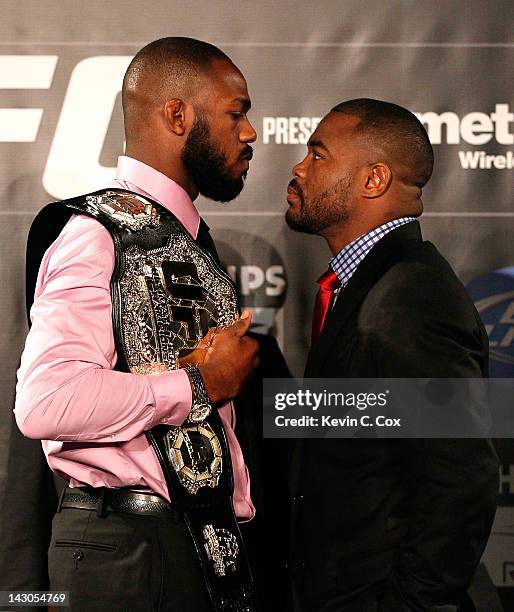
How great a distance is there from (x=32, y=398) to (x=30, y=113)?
4.45ft

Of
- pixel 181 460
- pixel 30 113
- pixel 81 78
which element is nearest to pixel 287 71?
pixel 81 78

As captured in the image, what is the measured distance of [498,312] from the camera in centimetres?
264

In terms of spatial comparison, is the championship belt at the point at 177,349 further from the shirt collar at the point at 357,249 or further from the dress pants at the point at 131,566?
the shirt collar at the point at 357,249

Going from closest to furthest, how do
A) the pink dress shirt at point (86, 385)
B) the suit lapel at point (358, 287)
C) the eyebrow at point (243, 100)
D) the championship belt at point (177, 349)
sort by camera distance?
the pink dress shirt at point (86, 385) → the championship belt at point (177, 349) → the suit lapel at point (358, 287) → the eyebrow at point (243, 100)

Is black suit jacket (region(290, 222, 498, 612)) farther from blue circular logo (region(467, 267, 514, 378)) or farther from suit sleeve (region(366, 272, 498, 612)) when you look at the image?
blue circular logo (region(467, 267, 514, 378))

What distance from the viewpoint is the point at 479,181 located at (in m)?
2.64

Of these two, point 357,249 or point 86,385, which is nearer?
point 86,385

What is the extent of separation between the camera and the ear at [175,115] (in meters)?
1.87

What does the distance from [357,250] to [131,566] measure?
2.73 feet

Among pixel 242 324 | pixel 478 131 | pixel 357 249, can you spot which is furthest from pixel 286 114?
pixel 242 324

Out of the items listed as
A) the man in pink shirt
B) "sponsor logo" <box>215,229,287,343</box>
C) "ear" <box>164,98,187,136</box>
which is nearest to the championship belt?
the man in pink shirt

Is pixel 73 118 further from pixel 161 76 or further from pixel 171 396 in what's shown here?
pixel 171 396

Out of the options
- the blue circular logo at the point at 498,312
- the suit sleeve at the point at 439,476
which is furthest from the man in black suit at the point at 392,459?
the blue circular logo at the point at 498,312

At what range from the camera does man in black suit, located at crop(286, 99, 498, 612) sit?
5.24 feet
